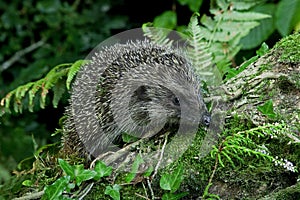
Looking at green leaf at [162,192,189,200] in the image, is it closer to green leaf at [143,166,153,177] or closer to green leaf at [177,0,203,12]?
green leaf at [143,166,153,177]

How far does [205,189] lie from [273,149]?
0.34m

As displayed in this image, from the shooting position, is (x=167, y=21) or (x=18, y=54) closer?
(x=167, y=21)

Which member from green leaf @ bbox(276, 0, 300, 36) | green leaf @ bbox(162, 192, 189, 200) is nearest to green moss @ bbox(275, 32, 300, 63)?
green leaf @ bbox(162, 192, 189, 200)

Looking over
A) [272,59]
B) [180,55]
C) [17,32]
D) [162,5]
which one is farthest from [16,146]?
[162,5]

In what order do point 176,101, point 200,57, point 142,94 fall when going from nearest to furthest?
point 176,101 → point 142,94 → point 200,57

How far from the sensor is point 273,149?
2.10 metres


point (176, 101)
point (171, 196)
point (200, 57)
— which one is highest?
point (200, 57)

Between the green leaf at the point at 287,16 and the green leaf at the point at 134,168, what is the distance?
2.37 meters

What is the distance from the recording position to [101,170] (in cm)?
A: 208

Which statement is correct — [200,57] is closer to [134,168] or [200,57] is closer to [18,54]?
[134,168]

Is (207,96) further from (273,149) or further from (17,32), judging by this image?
(17,32)

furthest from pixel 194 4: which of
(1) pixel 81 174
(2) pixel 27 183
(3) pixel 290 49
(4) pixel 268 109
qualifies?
(1) pixel 81 174

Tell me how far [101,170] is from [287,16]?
103 inches

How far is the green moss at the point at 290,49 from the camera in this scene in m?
2.36
